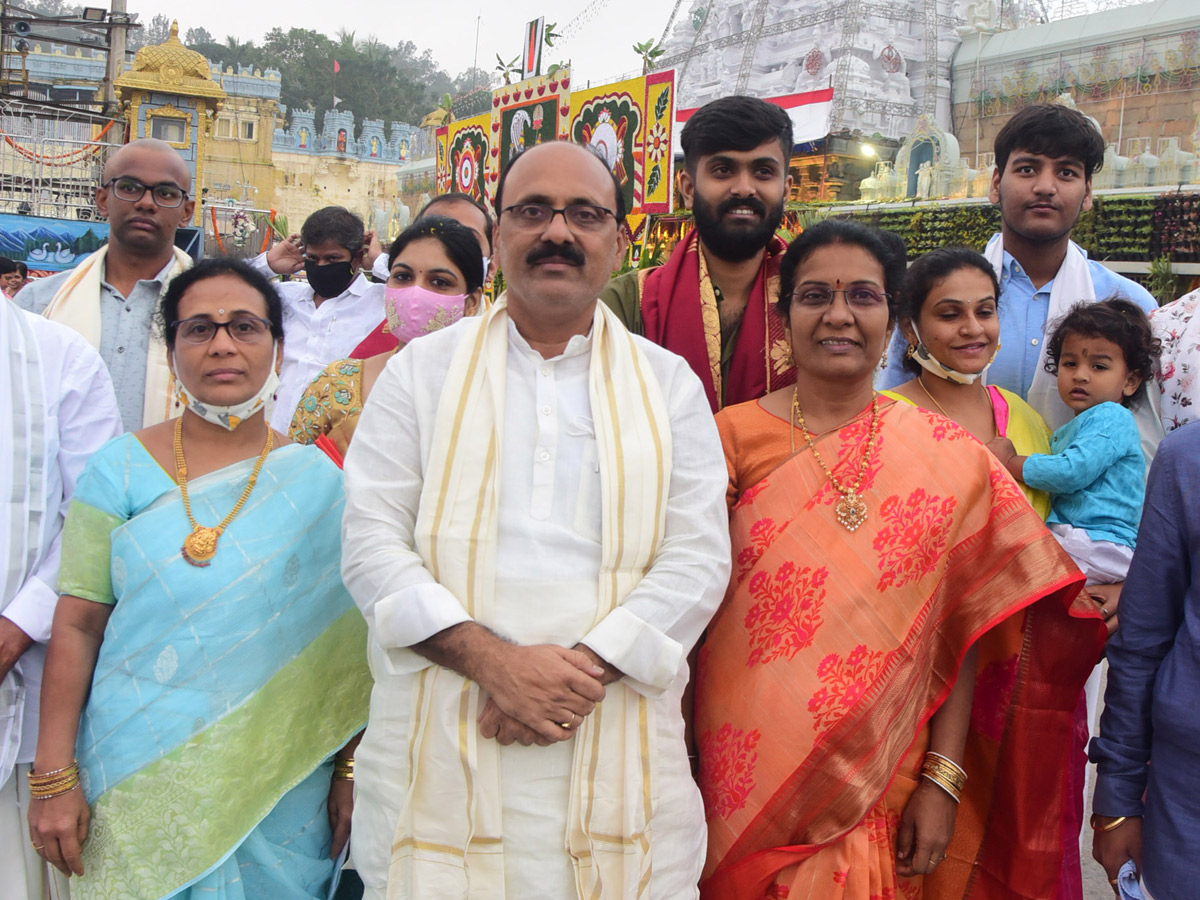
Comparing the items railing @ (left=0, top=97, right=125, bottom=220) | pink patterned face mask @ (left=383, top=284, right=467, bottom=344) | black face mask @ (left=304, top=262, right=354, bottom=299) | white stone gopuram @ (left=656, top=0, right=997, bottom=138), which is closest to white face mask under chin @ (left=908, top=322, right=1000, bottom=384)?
pink patterned face mask @ (left=383, top=284, right=467, bottom=344)

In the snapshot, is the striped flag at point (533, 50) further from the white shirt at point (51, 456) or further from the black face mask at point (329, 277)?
the white shirt at point (51, 456)

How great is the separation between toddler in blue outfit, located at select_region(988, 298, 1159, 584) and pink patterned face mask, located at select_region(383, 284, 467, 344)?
149 centimetres

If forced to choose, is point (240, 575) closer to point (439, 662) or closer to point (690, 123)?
point (439, 662)

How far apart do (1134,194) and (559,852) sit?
1381 cm

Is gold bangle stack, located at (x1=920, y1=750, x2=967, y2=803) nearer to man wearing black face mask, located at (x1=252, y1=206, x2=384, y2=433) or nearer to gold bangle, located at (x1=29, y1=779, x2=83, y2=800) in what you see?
gold bangle, located at (x1=29, y1=779, x2=83, y2=800)

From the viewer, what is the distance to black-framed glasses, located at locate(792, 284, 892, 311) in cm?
207

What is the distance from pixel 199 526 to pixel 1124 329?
2332 millimetres

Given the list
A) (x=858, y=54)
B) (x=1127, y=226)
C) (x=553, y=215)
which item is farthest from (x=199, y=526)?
(x=858, y=54)

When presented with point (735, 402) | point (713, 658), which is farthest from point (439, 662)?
point (735, 402)


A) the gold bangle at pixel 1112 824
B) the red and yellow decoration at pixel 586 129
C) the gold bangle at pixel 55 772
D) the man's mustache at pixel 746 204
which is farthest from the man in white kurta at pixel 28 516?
the red and yellow decoration at pixel 586 129

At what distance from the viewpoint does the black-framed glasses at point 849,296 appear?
6.79ft

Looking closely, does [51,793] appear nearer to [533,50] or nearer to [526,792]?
[526,792]

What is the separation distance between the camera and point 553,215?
188 centimetres

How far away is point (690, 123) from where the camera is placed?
2617 millimetres
